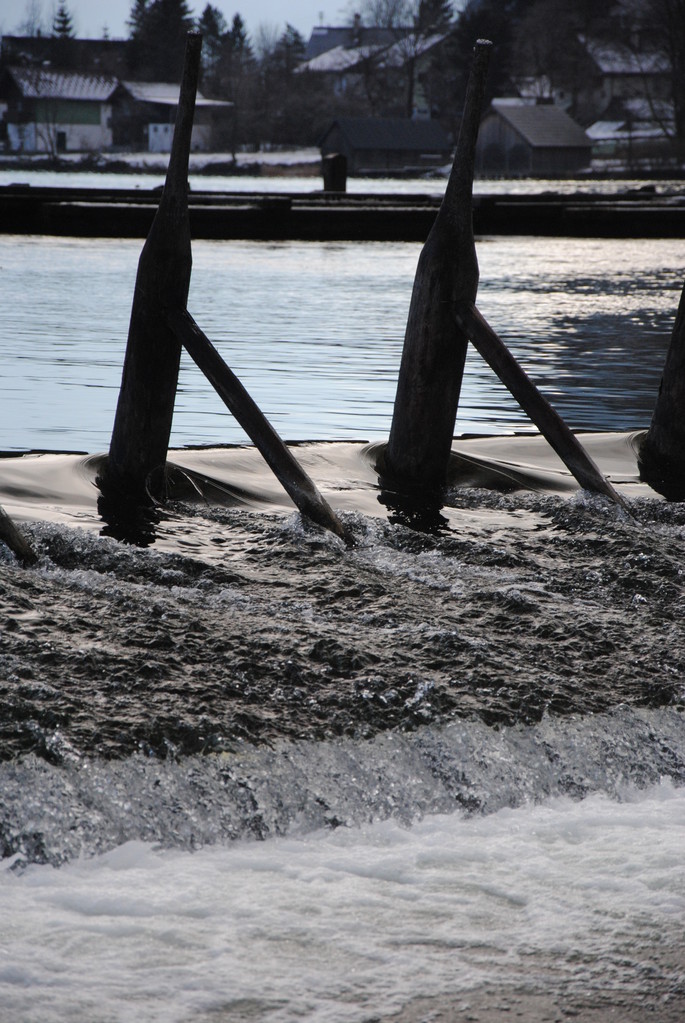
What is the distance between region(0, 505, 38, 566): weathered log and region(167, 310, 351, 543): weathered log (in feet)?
3.35

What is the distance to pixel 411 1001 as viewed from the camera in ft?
7.61

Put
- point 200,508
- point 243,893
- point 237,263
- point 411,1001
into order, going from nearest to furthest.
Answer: point 411,1001
point 243,893
point 200,508
point 237,263

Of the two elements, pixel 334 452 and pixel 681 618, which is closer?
pixel 681 618

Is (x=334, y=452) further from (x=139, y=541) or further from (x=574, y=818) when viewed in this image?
(x=574, y=818)

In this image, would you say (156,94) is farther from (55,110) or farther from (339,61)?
(339,61)

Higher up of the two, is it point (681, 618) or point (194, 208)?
point (194, 208)

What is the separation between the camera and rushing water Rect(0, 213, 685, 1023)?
2.42 metres

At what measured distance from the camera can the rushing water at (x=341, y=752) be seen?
242cm

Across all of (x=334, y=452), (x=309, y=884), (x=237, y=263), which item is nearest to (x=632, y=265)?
(x=237, y=263)

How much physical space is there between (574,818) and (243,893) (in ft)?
2.86

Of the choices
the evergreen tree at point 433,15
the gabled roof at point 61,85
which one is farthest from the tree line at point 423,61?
the gabled roof at point 61,85

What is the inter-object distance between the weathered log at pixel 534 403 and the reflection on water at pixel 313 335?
1515mm

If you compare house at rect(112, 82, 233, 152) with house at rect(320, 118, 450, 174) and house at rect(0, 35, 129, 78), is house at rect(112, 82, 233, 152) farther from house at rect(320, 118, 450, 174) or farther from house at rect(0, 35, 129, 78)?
house at rect(320, 118, 450, 174)

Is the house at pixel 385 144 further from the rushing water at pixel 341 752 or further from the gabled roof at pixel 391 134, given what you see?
the rushing water at pixel 341 752
